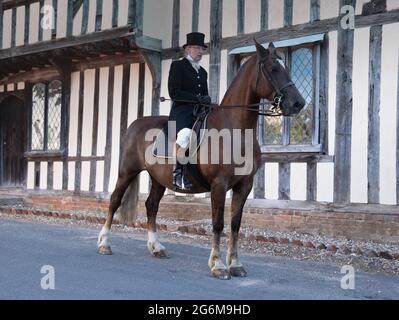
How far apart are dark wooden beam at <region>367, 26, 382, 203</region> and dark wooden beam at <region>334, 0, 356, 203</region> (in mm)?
350

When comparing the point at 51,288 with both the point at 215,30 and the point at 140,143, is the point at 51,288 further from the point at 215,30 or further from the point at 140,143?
the point at 215,30

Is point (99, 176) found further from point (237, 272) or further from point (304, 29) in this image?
point (237, 272)

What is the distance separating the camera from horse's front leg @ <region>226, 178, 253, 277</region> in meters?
6.41

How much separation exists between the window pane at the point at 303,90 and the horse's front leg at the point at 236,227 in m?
3.72

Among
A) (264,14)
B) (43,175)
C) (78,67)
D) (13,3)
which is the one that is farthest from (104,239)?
(13,3)

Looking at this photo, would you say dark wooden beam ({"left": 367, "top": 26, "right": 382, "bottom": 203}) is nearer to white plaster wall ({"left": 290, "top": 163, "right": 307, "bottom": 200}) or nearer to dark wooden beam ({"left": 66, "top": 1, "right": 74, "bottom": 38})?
white plaster wall ({"left": 290, "top": 163, "right": 307, "bottom": 200})

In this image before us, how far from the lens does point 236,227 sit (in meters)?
6.55

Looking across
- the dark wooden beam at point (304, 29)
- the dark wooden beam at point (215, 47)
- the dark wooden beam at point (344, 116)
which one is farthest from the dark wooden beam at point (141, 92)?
the dark wooden beam at point (344, 116)

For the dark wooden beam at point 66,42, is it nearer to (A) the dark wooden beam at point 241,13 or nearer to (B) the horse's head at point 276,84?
(A) the dark wooden beam at point 241,13

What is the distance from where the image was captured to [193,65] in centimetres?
704

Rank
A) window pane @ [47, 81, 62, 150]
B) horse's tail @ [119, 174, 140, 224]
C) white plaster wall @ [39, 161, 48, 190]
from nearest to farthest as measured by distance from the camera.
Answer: horse's tail @ [119, 174, 140, 224], window pane @ [47, 81, 62, 150], white plaster wall @ [39, 161, 48, 190]

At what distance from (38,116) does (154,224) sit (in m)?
8.30

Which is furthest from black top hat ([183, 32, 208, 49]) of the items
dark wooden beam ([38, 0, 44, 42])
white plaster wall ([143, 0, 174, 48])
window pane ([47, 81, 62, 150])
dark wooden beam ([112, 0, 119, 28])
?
window pane ([47, 81, 62, 150])
